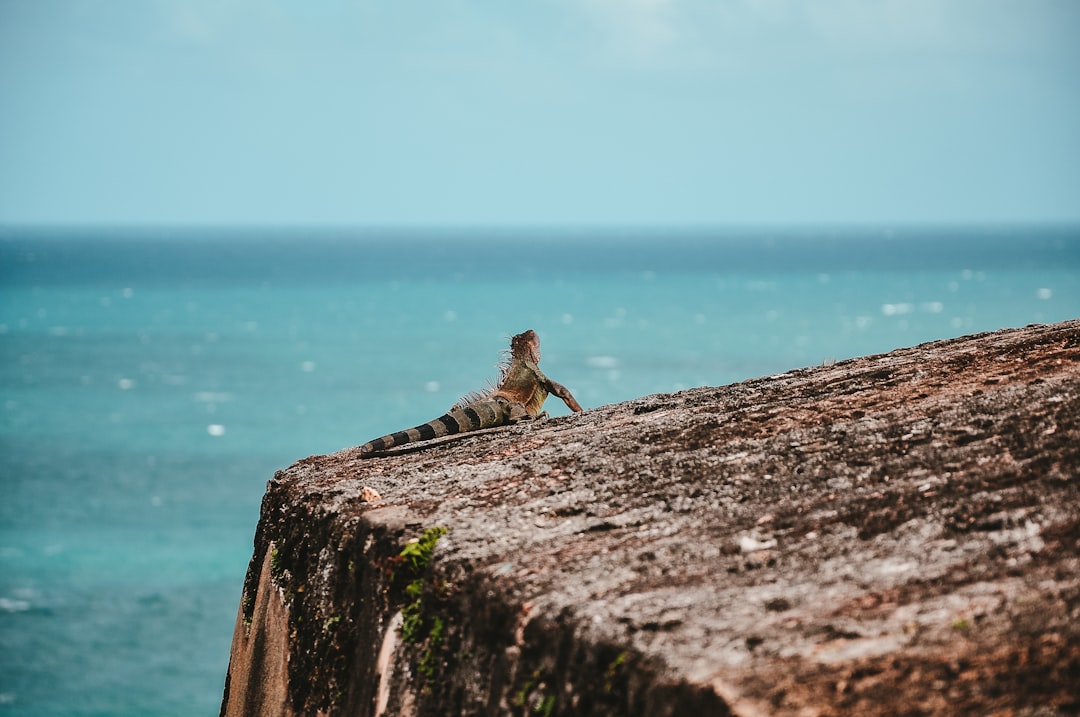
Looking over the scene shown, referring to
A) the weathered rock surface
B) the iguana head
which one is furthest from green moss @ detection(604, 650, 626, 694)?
the iguana head

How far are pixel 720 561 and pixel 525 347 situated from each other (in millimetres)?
6928

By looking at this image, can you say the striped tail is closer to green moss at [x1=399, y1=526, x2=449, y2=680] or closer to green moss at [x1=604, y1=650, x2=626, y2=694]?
green moss at [x1=399, y1=526, x2=449, y2=680]

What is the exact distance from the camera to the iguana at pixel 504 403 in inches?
261

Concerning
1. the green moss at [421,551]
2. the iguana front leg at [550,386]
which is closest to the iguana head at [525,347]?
the iguana front leg at [550,386]

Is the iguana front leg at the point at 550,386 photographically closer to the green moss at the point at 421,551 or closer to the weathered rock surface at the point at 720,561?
the weathered rock surface at the point at 720,561

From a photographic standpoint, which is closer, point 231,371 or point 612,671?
point 612,671

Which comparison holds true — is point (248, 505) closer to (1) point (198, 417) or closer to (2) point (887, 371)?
(1) point (198, 417)

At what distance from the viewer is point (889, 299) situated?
396 ft

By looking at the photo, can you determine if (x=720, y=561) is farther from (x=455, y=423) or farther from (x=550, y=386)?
(x=550, y=386)

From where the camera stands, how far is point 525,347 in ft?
33.8

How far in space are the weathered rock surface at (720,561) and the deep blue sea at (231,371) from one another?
5.04m

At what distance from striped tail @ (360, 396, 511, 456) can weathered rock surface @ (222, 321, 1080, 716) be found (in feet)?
1.69

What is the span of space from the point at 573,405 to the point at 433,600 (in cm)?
553

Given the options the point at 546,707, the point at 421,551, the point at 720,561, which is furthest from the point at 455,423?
the point at 546,707
